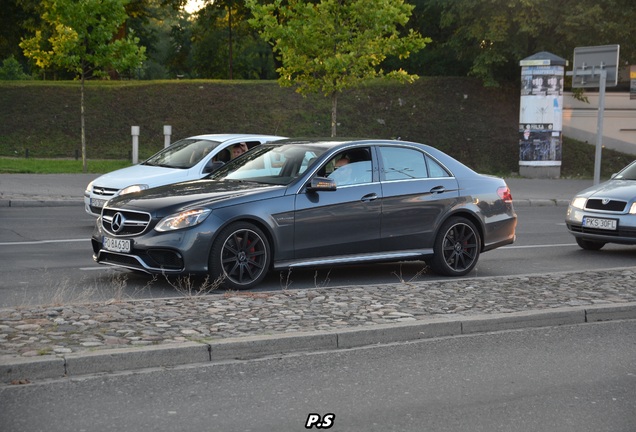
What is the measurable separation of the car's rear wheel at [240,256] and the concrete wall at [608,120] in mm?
30577

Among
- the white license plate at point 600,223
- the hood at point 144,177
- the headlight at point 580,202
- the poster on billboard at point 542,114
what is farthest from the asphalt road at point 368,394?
the poster on billboard at point 542,114

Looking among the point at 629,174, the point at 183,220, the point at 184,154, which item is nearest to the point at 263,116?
the point at 184,154

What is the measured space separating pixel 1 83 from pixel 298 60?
16197 mm

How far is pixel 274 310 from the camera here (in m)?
8.33

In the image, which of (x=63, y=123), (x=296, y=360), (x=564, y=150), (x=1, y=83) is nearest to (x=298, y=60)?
(x=63, y=123)

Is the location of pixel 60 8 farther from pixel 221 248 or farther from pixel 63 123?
pixel 221 248

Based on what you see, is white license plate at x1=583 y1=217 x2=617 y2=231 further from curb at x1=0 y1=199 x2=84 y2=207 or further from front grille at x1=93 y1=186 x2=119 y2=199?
curb at x1=0 y1=199 x2=84 y2=207

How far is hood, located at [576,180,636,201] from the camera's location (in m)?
14.0

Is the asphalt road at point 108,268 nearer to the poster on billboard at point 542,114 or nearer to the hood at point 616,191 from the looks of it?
the hood at point 616,191

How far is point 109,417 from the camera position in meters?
5.50

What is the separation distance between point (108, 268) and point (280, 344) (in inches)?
186

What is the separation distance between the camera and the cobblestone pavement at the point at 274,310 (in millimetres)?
7051

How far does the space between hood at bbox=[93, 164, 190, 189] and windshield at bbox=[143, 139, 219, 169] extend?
376 millimetres

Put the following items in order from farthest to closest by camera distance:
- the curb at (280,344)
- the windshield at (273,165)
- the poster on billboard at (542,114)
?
the poster on billboard at (542,114) < the windshield at (273,165) < the curb at (280,344)
